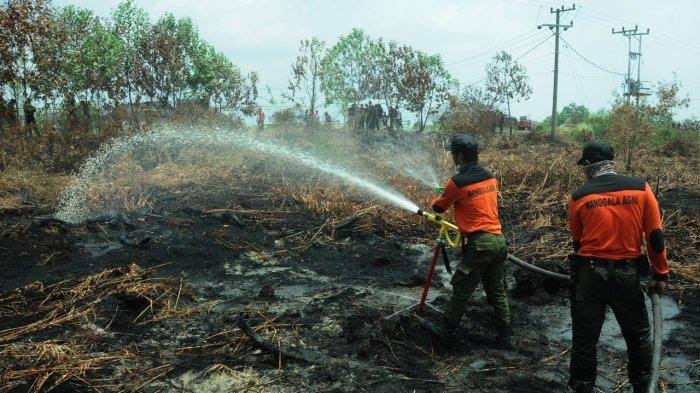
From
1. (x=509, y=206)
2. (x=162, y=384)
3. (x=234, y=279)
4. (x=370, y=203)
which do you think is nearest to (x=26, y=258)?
(x=234, y=279)

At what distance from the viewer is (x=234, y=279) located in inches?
288

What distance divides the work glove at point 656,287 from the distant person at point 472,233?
135cm

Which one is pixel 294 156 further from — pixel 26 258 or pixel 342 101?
pixel 342 101

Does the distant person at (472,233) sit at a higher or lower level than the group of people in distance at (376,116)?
lower

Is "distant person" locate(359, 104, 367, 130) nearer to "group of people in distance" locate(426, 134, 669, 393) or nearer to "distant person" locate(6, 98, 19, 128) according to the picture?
"distant person" locate(6, 98, 19, 128)

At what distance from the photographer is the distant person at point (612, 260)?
12.3ft

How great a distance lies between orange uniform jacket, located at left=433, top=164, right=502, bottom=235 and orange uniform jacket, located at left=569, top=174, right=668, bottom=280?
1193 mm

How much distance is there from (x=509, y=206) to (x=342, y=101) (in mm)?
20615

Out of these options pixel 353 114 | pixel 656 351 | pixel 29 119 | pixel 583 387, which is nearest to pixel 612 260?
pixel 656 351

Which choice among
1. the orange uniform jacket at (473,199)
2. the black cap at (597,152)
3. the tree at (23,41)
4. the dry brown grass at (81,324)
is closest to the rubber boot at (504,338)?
the orange uniform jacket at (473,199)

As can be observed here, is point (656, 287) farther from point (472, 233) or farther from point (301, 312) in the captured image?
point (301, 312)

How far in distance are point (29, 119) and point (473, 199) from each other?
17772mm

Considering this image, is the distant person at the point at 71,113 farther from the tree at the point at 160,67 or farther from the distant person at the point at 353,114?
the distant person at the point at 353,114

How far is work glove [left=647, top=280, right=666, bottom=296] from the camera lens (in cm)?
381
